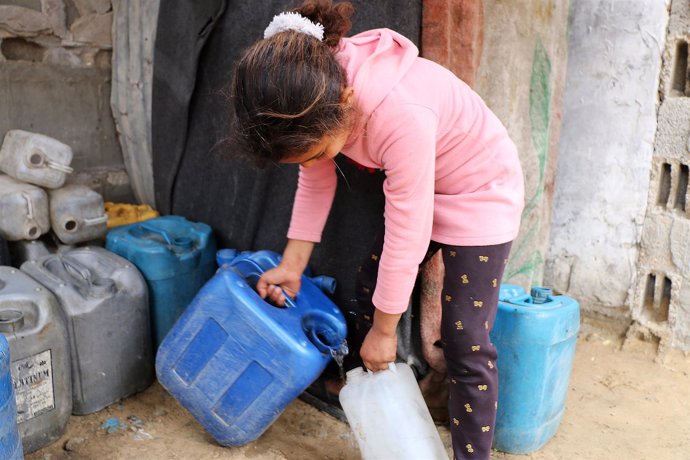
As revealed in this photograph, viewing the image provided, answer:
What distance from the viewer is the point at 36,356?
1.79 m

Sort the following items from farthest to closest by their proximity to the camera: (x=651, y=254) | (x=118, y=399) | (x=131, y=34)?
(x=131, y=34)
(x=651, y=254)
(x=118, y=399)

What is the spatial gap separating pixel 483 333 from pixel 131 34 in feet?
6.68

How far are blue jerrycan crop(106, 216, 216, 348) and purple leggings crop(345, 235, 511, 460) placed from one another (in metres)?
1.04

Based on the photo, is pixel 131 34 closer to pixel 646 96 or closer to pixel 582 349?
pixel 646 96

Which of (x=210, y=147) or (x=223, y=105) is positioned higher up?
(x=223, y=105)

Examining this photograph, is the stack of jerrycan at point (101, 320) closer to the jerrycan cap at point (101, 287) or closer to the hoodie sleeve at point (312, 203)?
the jerrycan cap at point (101, 287)

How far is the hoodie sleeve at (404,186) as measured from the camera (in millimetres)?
1361

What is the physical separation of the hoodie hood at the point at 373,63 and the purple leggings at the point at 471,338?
463mm

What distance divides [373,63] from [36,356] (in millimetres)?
1297

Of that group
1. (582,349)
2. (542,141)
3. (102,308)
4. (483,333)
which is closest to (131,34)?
(102,308)

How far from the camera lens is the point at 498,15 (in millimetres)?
1926

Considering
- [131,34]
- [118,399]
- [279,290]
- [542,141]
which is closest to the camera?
[279,290]

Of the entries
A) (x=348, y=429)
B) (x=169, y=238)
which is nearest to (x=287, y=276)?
(x=348, y=429)

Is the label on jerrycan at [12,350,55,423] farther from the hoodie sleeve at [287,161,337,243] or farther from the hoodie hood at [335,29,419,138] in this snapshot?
the hoodie hood at [335,29,419,138]
